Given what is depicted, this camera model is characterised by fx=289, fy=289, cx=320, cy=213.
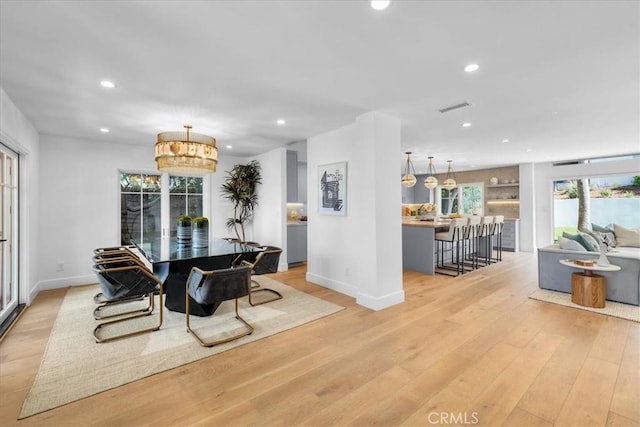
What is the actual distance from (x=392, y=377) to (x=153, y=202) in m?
5.58

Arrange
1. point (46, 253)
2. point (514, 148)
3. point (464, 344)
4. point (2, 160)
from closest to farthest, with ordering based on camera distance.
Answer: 1. point (464, 344)
2. point (2, 160)
3. point (46, 253)
4. point (514, 148)

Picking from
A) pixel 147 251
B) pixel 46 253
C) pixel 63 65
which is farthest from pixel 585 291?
pixel 46 253

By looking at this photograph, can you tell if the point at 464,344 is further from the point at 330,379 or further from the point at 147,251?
the point at 147,251

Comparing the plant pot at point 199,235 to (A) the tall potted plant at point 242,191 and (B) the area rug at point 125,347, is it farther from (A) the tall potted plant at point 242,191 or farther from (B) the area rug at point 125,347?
(A) the tall potted plant at point 242,191

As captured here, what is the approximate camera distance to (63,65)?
2500 mm

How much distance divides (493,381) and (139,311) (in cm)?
388

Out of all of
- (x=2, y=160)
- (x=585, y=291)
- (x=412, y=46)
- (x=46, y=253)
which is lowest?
(x=585, y=291)

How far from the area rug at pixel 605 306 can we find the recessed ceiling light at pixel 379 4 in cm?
439

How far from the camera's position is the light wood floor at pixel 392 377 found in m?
1.89

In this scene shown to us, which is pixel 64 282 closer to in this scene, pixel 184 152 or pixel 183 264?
pixel 183 264

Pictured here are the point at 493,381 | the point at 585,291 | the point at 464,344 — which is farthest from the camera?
the point at 585,291

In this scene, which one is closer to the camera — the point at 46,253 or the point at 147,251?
the point at 147,251

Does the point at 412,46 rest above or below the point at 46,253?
above

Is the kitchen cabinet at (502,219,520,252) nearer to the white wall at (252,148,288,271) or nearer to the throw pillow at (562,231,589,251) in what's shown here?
the throw pillow at (562,231,589,251)
